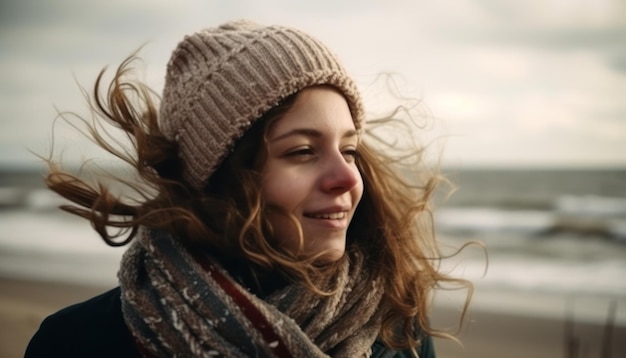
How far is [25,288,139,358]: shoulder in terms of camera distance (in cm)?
182

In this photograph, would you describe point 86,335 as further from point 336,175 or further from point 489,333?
point 489,333

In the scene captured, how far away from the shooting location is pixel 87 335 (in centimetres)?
184

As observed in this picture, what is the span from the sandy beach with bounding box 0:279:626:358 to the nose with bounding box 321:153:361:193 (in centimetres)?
408

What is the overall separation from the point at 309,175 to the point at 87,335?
0.79 metres

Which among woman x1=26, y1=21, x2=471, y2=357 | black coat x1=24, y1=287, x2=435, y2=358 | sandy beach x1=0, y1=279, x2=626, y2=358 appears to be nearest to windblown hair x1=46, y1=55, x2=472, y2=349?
woman x1=26, y1=21, x2=471, y2=357

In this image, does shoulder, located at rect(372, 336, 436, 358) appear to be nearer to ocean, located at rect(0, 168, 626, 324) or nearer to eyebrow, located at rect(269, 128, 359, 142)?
ocean, located at rect(0, 168, 626, 324)

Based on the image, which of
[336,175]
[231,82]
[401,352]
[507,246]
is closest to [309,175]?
[336,175]

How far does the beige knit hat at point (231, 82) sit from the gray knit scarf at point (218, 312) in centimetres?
28

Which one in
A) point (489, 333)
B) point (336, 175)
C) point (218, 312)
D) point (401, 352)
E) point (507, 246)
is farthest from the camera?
point (507, 246)

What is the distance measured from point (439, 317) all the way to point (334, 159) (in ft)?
19.4

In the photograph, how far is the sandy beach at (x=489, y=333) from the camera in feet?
19.5

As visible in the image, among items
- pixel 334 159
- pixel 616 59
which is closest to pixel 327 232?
pixel 334 159

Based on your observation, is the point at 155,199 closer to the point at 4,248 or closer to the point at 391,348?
the point at 391,348

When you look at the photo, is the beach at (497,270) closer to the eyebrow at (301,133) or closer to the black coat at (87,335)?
the eyebrow at (301,133)
